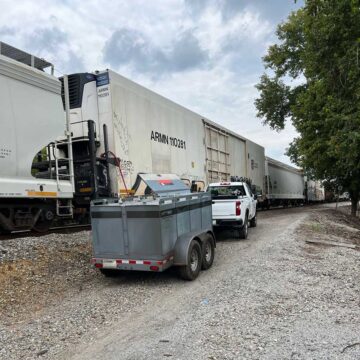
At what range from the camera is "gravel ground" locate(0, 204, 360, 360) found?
3.90 m

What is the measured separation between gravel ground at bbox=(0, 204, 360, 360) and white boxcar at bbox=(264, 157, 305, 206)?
2164cm

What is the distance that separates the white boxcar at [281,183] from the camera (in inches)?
1160

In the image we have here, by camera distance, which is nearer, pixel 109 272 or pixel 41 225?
pixel 109 272

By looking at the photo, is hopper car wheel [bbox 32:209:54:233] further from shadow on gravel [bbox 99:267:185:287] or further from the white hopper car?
shadow on gravel [bbox 99:267:185:287]

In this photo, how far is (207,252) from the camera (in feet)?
A: 25.0

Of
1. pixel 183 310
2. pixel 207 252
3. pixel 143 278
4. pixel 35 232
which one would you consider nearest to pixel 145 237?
pixel 143 278

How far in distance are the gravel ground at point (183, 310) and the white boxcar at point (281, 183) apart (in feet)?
71.0

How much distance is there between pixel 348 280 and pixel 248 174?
16955mm

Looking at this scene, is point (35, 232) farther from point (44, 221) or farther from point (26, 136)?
point (26, 136)

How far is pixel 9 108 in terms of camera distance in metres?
7.40

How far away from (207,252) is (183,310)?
264cm

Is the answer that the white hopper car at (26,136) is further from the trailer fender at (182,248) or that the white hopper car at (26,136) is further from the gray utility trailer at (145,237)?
the trailer fender at (182,248)

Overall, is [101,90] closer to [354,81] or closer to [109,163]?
[109,163]

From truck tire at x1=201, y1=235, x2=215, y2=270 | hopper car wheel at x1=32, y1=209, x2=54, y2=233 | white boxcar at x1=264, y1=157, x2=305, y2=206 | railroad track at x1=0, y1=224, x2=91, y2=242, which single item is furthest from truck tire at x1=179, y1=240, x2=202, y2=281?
white boxcar at x1=264, y1=157, x2=305, y2=206
